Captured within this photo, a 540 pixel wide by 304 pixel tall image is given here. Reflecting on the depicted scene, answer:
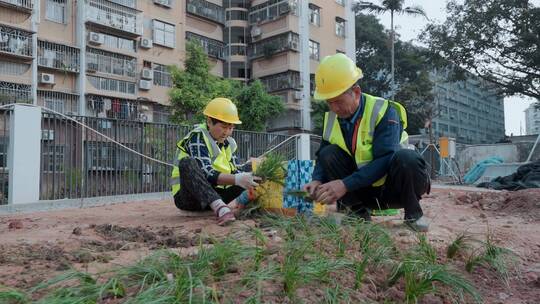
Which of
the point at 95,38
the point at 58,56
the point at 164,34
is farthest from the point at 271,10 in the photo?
the point at 58,56

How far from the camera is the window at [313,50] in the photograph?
107 feet

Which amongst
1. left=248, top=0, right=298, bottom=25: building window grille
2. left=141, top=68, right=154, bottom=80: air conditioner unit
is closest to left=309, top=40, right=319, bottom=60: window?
left=248, top=0, right=298, bottom=25: building window grille

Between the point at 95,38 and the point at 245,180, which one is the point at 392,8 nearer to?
the point at 95,38

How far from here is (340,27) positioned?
116ft

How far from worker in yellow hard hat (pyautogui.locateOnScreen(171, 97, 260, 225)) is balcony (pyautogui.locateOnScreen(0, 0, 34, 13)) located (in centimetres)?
2094

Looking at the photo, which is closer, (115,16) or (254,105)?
(115,16)

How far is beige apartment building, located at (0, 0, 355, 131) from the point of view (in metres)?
21.7

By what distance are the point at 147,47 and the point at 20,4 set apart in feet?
23.0

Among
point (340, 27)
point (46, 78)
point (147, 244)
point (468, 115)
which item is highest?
point (340, 27)

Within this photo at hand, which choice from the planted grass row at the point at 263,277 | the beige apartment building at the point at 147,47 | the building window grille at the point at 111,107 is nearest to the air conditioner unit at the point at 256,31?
the beige apartment building at the point at 147,47

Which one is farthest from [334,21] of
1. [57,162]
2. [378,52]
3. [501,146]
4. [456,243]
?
[456,243]

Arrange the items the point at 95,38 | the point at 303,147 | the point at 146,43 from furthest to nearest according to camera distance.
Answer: the point at 146,43, the point at 95,38, the point at 303,147

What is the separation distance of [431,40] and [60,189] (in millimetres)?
23659

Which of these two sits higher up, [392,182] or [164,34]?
[164,34]
